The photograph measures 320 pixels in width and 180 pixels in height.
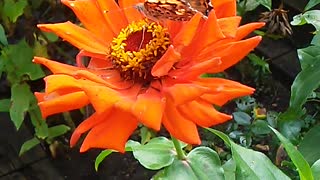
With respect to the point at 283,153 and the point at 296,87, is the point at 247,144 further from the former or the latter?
the point at 296,87

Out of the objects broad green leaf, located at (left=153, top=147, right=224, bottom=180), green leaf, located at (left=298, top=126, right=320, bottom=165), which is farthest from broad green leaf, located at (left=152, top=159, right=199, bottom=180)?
green leaf, located at (left=298, top=126, right=320, bottom=165)

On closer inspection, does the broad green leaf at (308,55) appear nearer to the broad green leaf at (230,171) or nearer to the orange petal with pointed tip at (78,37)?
the broad green leaf at (230,171)

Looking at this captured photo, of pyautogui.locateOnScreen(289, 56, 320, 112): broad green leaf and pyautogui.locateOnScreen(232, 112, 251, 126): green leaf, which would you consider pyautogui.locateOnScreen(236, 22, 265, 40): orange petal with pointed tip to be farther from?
pyautogui.locateOnScreen(232, 112, 251, 126): green leaf

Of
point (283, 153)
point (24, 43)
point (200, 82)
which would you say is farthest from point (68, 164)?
point (200, 82)

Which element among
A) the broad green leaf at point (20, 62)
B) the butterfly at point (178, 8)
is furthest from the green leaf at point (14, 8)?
the butterfly at point (178, 8)

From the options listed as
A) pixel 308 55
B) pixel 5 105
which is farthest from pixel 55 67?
pixel 5 105
